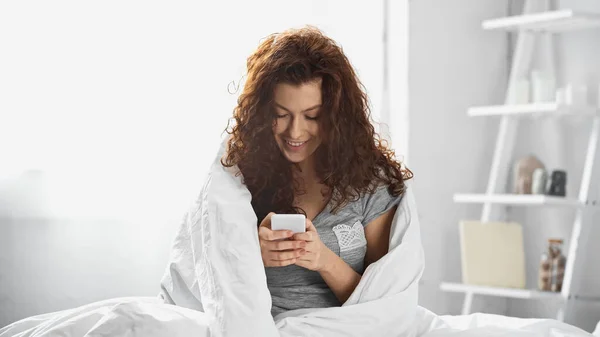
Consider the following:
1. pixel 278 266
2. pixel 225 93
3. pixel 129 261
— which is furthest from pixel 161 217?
pixel 278 266

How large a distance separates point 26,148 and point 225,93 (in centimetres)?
71

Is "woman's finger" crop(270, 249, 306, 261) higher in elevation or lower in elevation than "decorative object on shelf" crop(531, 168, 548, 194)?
lower

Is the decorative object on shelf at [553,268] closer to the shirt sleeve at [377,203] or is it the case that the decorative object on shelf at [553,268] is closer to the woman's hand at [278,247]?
the shirt sleeve at [377,203]

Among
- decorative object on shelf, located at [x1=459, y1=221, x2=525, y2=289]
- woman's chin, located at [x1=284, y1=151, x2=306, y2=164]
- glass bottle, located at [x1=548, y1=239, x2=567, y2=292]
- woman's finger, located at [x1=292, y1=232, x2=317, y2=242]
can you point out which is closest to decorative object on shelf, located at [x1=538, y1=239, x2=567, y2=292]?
glass bottle, located at [x1=548, y1=239, x2=567, y2=292]

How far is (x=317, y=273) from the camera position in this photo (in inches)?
75.5

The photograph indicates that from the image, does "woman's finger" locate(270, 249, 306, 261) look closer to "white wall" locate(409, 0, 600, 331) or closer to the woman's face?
the woman's face

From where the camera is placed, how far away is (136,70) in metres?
2.88

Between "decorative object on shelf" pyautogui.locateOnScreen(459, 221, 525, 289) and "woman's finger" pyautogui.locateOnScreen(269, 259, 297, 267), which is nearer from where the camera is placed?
"woman's finger" pyautogui.locateOnScreen(269, 259, 297, 267)

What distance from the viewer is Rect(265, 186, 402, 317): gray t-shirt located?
74.5 inches

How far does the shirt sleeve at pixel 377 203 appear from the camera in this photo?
1987 mm

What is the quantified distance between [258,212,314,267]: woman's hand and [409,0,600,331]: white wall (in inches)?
67.9

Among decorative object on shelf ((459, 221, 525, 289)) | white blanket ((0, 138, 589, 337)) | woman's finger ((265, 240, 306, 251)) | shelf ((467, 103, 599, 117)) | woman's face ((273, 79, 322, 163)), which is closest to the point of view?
white blanket ((0, 138, 589, 337))

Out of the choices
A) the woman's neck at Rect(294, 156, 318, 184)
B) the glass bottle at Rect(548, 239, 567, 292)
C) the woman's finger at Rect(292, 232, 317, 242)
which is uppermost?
the woman's neck at Rect(294, 156, 318, 184)

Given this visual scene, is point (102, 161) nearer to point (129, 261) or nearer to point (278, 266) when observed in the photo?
point (129, 261)
